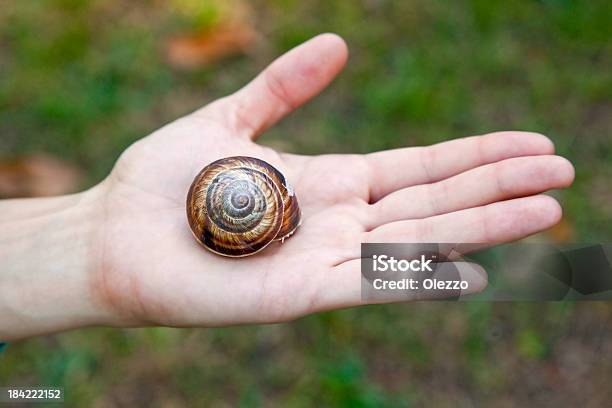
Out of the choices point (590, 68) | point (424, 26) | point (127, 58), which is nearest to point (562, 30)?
point (590, 68)

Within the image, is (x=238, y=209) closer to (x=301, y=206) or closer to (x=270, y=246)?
(x=270, y=246)

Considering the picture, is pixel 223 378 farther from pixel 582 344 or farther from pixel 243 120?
pixel 582 344

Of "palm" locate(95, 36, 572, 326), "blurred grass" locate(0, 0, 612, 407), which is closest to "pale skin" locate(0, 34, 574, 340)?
"palm" locate(95, 36, 572, 326)

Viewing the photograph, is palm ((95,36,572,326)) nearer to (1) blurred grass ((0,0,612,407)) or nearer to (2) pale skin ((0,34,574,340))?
(2) pale skin ((0,34,574,340))

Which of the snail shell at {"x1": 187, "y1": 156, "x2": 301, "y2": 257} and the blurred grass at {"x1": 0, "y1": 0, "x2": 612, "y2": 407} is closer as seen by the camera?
the snail shell at {"x1": 187, "y1": 156, "x2": 301, "y2": 257}

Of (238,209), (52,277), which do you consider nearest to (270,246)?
(238,209)

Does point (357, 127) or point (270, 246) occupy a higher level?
point (357, 127)
